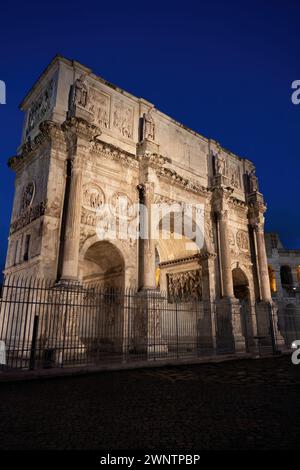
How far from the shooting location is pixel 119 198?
13.1 meters

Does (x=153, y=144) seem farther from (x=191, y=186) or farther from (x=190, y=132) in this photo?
(x=190, y=132)

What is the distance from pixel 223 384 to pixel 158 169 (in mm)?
9884

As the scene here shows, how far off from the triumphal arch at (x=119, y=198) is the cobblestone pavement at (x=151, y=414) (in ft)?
17.4

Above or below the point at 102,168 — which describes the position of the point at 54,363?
below

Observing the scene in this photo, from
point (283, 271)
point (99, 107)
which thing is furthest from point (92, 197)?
point (283, 271)

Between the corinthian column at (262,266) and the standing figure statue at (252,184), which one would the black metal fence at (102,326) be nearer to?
the corinthian column at (262,266)

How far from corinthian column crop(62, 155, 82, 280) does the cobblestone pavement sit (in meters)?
4.34

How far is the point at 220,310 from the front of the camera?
600 inches

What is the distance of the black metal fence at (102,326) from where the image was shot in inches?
335

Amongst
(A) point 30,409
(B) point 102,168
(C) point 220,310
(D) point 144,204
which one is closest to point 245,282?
(C) point 220,310

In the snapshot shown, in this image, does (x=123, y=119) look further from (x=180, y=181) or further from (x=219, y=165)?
(x=219, y=165)

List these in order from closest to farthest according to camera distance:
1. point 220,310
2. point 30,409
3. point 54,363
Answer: point 30,409 → point 54,363 → point 220,310

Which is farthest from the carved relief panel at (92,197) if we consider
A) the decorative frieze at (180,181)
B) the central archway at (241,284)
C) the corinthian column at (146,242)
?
the central archway at (241,284)

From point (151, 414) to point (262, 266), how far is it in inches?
626
